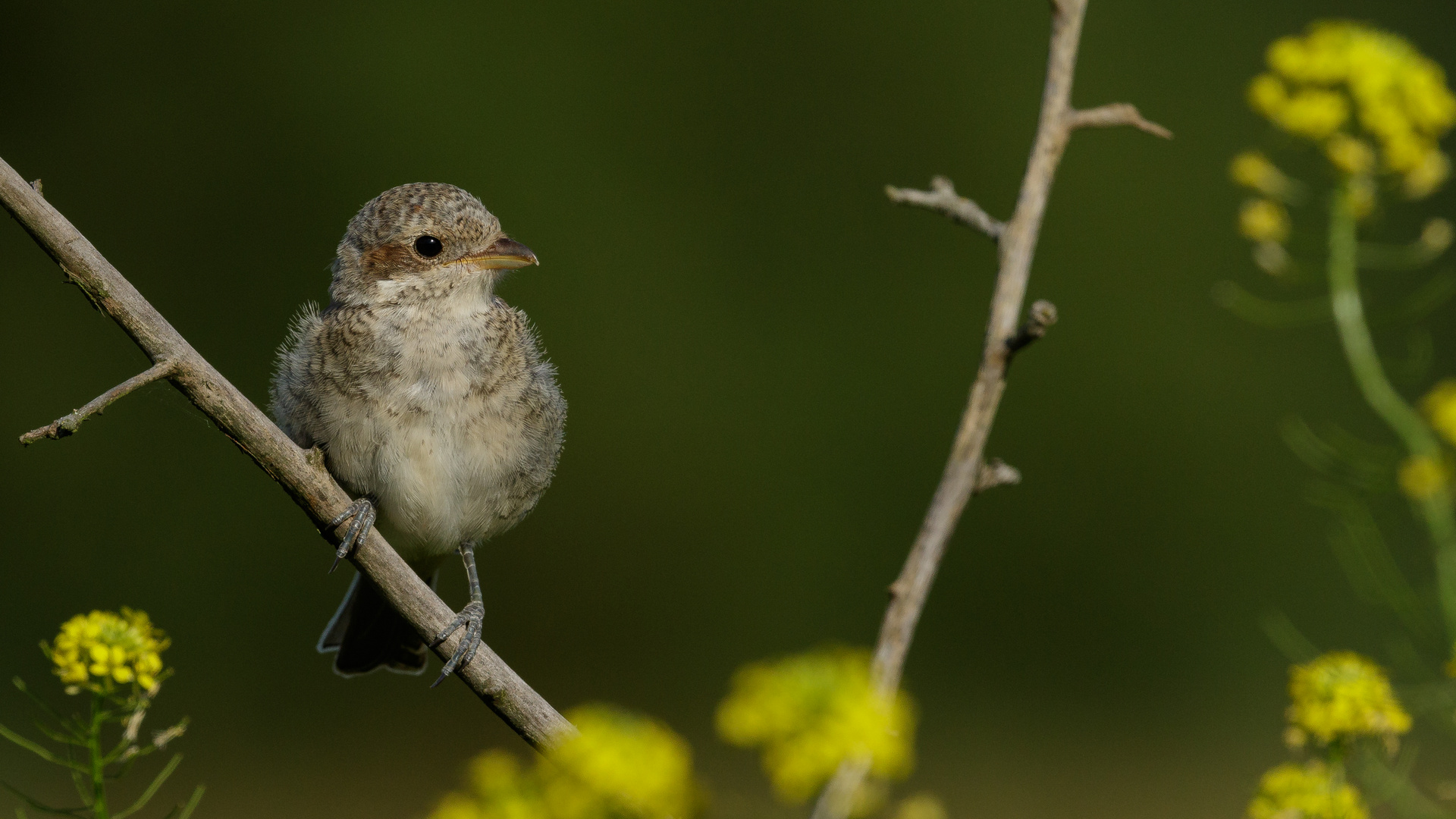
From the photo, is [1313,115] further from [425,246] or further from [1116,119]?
[425,246]

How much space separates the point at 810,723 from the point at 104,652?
1.04 m

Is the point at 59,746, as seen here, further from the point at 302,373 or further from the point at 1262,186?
the point at 1262,186

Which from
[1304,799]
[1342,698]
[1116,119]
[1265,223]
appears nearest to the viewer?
[1304,799]

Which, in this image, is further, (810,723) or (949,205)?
(949,205)

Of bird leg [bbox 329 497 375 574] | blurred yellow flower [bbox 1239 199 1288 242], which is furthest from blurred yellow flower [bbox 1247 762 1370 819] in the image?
bird leg [bbox 329 497 375 574]

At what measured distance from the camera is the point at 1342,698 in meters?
1.69

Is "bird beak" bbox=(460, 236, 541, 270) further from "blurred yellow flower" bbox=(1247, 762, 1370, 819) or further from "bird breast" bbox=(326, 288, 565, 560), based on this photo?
"blurred yellow flower" bbox=(1247, 762, 1370, 819)

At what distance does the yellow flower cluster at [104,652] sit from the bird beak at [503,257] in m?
1.66

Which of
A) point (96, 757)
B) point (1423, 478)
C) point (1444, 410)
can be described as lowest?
point (96, 757)

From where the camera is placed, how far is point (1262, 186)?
246cm

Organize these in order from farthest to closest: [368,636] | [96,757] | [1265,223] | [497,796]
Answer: [368,636] → [1265,223] → [96,757] → [497,796]

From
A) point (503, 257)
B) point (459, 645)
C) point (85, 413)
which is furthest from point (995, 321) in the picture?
point (503, 257)

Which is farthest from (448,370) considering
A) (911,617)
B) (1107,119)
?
(911,617)

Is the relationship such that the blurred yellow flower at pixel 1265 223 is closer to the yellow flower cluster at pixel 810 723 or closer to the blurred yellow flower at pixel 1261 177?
the blurred yellow flower at pixel 1261 177
